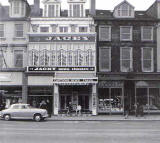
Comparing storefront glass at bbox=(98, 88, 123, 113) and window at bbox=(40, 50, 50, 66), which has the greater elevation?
window at bbox=(40, 50, 50, 66)

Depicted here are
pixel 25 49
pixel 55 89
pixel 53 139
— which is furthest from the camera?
pixel 25 49

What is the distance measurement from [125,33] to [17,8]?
43.6 feet

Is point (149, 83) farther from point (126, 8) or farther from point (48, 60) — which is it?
point (48, 60)

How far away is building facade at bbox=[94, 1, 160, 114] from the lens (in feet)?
97.1

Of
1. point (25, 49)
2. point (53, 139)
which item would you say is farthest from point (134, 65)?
point (53, 139)

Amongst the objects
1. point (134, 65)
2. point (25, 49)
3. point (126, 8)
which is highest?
point (126, 8)

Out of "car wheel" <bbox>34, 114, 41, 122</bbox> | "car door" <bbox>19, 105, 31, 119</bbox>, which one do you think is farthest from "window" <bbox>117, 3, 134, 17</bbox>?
"car door" <bbox>19, 105, 31, 119</bbox>

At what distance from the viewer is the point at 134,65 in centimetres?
3016

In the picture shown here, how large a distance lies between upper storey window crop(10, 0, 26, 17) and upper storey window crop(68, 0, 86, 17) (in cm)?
569

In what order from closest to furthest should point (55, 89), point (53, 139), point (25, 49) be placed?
point (53, 139) < point (55, 89) < point (25, 49)

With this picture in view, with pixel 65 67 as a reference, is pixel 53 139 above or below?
below

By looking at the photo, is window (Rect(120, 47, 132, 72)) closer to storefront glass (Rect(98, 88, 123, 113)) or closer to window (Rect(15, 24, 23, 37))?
→ storefront glass (Rect(98, 88, 123, 113))

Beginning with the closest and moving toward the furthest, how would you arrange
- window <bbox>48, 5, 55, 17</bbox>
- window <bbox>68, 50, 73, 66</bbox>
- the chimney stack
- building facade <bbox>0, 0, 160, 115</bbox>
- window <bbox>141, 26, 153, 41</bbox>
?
building facade <bbox>0, 0, 160, 115</bbox> < window <bbox>68, 50, 73, 66</bbox> < window <bbox>141, 26, 153, 41</bbox> < window <bbox>48, 5, 55, 17</bbox> < the chimney stack

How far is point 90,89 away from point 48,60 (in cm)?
584
